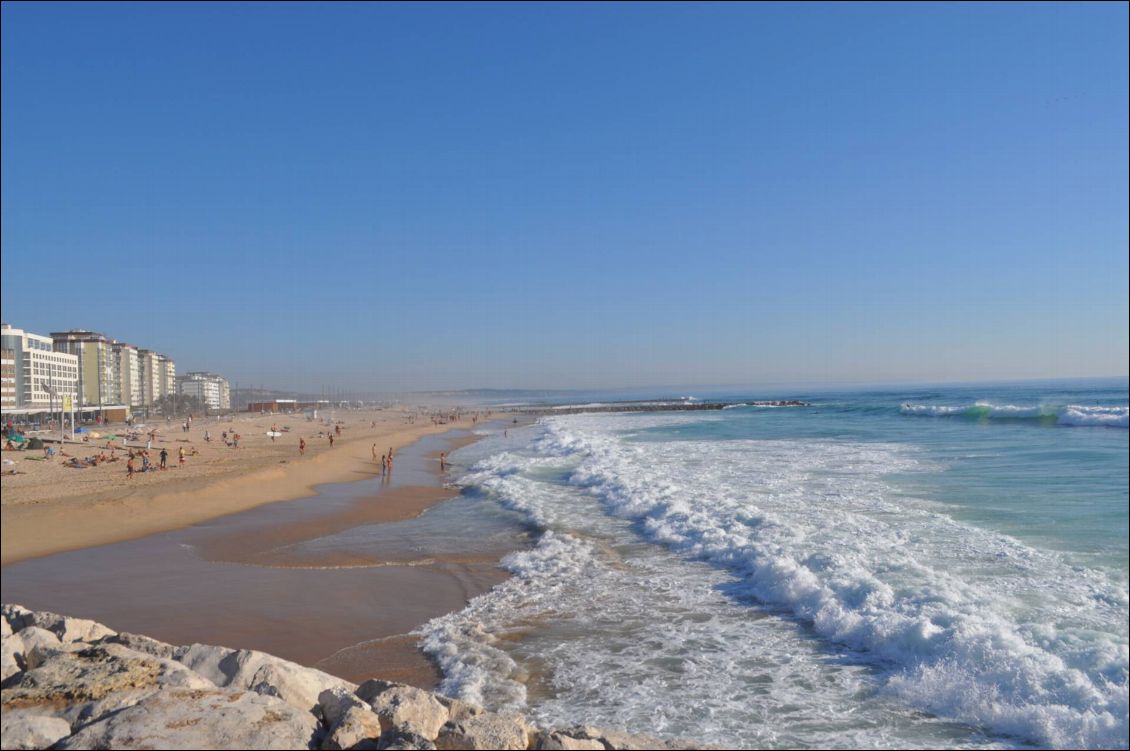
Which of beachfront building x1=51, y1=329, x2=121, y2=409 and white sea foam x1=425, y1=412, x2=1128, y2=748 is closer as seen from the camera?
white sea foam x1=425, y1=412, x2=1128, y2=748

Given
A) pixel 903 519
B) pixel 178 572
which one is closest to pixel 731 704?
pixel 903 519

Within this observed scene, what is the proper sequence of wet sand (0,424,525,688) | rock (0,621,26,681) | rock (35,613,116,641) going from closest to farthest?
rock (0,621,26,681) < rock (35,613,116,641) < wet sand (0,424,525,688)

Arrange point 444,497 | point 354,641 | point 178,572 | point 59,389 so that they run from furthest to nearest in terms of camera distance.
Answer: point 444,497 < point 59,389 < point 178,572 < point 354,641

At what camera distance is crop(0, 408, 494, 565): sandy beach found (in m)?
13.2

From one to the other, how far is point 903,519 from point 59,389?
16.4 metres

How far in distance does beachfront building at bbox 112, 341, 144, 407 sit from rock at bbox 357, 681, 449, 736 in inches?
2094

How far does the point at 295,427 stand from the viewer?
169ft

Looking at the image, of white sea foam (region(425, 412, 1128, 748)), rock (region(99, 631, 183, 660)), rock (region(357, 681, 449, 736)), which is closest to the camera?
rock (region(357, 681, 449, 736))

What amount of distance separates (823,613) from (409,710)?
19.4 ft

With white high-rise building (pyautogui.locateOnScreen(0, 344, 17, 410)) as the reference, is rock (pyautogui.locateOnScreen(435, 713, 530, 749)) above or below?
below

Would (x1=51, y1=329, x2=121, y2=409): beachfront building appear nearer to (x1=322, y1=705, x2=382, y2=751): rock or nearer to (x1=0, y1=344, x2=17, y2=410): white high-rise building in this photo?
(x1=0, y1=344, x2=17, y2=410): white high-rise building

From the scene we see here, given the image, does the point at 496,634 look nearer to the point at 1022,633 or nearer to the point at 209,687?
the point at 209,687

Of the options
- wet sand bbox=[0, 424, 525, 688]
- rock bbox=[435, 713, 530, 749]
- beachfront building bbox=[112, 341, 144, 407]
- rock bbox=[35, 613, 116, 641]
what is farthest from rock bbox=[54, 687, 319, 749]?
beachfront building bbox=[112, 341, 144, 407]

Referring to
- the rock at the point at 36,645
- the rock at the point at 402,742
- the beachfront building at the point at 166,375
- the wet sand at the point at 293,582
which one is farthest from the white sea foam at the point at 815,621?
the beachfront building at the point at 166,375
